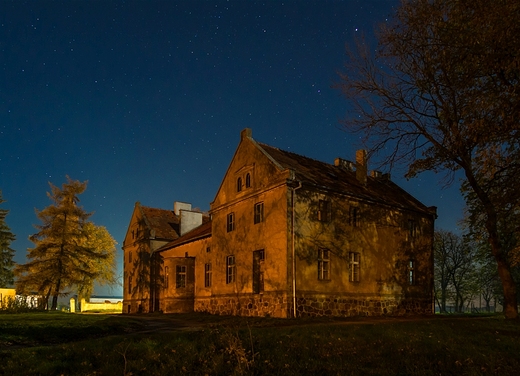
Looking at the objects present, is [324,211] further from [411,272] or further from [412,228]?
[411,272]

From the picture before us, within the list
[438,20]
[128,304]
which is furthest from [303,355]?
[128,304]

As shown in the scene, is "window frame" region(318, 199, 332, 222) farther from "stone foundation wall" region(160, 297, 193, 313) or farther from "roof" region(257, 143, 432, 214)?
"stone foundation wall" region(160, 297, 193, 313)

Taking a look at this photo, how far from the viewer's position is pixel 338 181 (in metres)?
28.1

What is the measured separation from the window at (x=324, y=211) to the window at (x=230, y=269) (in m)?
6.93

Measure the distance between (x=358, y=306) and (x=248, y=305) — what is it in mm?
6765

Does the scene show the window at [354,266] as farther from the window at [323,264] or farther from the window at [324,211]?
the window at [324,211]

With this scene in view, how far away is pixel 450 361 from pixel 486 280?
62170 millimetres

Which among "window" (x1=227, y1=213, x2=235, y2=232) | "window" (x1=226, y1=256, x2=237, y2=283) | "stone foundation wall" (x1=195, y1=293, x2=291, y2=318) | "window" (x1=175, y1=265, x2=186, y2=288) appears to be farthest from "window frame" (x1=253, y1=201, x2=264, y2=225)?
"window" (x1=175, y1=265, x2=186, y2=288)

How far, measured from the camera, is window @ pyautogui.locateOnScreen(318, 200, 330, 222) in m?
25.4

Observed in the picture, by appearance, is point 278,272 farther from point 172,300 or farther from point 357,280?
point 172,300

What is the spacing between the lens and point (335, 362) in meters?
9.69

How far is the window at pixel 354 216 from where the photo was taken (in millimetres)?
26719

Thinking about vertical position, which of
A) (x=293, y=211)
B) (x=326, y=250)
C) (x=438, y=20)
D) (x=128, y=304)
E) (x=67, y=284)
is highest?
(x=438, y=20)

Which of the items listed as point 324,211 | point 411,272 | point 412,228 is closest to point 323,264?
point 324,211
